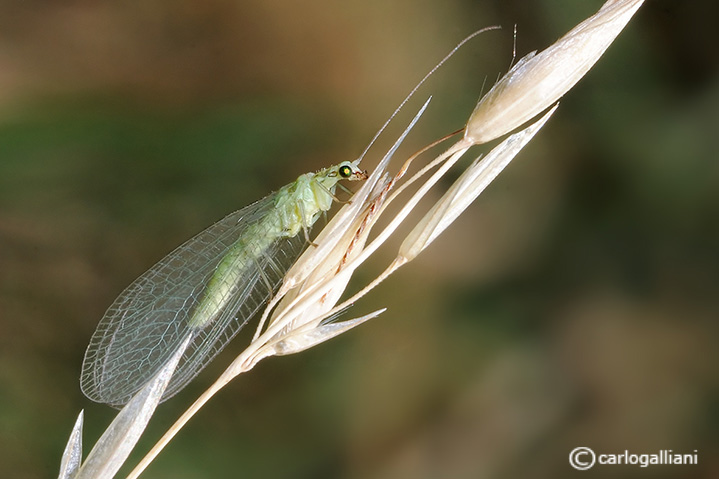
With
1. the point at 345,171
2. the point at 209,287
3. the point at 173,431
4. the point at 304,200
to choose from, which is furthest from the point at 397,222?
the point at 209,287

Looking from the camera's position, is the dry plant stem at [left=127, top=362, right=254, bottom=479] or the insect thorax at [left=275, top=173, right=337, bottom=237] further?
the insect thorax at [left=275, top=173, right=337, bottom=237]

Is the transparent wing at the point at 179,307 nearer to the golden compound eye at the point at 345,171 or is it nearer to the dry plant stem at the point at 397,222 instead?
the golden compound eye at the point at 345,171

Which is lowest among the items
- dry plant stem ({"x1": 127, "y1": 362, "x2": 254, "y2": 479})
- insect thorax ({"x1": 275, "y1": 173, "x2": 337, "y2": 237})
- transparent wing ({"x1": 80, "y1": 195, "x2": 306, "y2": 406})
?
dry plant stem ({"x1": 127, "y1": 362, "x2": 254, "y2": 479})

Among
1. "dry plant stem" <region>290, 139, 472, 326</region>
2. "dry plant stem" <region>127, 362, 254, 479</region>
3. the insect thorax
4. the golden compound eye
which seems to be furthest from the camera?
the insect thorax

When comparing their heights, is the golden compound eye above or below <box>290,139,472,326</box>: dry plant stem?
above

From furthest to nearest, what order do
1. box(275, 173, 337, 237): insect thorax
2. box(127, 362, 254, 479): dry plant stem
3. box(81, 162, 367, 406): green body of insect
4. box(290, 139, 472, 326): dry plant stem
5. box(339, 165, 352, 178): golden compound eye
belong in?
box(275, 173, 337, 237): insect thorax → box(81, 162, 367, 406): green body of insect → box(339, 165, 352, 178): golden compound eye → box(290, 139, 472, 326): dry plant stem → box(127, 362, 254, 479): dry plant stem

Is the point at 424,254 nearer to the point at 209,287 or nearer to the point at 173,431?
the point at 209,287

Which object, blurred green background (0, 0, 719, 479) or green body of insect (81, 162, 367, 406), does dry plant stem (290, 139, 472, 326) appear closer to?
green body of insect (81, 162, 367, 406)

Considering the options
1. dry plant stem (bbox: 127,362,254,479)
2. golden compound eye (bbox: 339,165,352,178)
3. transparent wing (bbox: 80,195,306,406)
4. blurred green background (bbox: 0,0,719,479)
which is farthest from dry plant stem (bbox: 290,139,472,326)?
blurred green background (bbox: 0,0,719,479)
